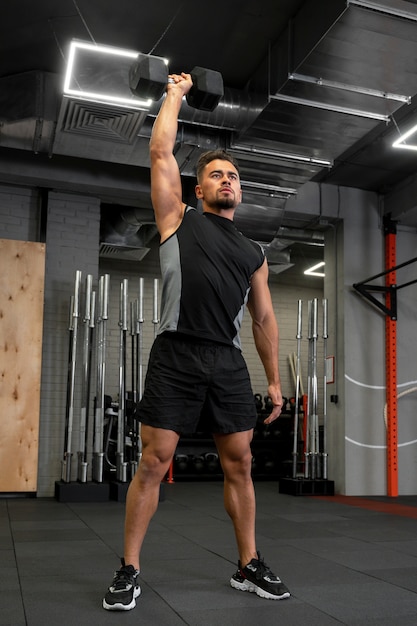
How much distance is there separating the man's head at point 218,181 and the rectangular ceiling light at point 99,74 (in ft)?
5.73

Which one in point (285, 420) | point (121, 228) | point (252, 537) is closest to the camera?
point (252, 537)

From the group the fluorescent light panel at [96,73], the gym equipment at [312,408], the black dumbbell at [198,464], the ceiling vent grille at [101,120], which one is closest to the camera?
the fluorescent light panel at [96,73]

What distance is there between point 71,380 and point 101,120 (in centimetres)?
213

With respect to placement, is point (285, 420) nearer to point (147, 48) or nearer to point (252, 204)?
point (252, 204)

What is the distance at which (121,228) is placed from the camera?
6.84 meters

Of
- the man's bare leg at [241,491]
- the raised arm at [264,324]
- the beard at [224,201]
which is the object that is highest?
the beard at [224,201]

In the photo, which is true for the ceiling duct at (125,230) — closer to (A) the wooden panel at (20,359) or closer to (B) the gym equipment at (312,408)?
(A) the wooden panel at (20,359)

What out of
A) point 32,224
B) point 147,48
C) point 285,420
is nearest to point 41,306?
point 32,224

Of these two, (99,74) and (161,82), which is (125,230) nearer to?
(99,74)

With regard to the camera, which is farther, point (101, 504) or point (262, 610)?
point (101, 504)

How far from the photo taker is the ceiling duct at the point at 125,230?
646 centimetres

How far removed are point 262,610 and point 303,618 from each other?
13 cm

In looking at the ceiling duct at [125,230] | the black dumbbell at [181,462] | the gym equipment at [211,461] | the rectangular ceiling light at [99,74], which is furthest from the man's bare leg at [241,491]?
the gym equipment at [211,461]

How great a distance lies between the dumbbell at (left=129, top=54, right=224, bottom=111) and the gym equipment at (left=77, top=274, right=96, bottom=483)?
3211mm
